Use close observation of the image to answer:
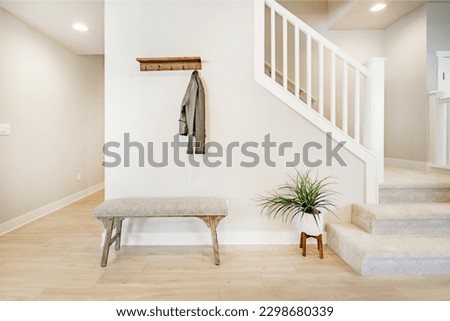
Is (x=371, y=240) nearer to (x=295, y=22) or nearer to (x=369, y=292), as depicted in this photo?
(x=369, y=292)

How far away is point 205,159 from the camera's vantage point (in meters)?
2.96

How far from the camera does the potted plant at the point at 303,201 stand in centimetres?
266

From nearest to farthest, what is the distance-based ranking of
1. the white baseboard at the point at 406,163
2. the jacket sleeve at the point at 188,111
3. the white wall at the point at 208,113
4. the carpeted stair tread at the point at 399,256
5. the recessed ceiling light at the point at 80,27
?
the carpeted stair tread at the point at 399,256, the jacket sleeve at the point at 188,111, the white wall at the point at 208,113, the recessed ceiling light at the point at 80,27, the white baseboard at the point at 406,163

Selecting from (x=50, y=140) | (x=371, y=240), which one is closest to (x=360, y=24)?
(x=371, y=240)

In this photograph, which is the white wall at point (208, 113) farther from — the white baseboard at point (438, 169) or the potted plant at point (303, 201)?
the white baseboard at point (438, 169)

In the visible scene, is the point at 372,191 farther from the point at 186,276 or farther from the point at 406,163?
the point at 406,163

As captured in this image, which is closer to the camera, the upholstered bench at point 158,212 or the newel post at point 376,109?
the upholstered bench at point 158,212

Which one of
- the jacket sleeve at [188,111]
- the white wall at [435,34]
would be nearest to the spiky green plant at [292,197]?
the jacket sleeve at [188,111]

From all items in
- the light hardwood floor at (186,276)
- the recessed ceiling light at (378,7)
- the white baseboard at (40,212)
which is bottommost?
the light hardwood floor at (186,276)

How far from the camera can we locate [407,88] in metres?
4.49

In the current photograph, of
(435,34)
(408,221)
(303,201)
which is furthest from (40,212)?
(435,34)

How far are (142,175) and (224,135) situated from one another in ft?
2.94

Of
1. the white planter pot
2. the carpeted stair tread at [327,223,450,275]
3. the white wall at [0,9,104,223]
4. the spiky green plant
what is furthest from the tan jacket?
the white wall at [0,9,104,223]

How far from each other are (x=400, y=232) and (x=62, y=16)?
4.17 m
